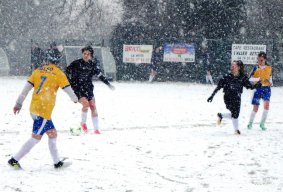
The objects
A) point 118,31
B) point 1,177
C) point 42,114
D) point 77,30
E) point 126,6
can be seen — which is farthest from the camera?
point 77,30

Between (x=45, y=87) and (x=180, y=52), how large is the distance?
23880 mm

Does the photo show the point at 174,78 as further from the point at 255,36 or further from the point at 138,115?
the point at 138,115

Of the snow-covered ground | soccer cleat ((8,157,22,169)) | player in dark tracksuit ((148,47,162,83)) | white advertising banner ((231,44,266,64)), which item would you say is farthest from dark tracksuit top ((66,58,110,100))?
player in dark tracksuit ((148,47,162,83))

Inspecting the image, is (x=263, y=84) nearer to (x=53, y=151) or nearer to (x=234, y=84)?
(x=234, y=84)

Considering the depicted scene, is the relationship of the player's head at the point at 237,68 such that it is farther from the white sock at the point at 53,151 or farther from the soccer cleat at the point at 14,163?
the soccer cleat at the point at 14,163

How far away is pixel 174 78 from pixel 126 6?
862cm

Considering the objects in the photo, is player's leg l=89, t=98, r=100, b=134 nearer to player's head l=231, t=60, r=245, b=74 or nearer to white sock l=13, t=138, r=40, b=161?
player's head l=231, t=60, r=245, b=74

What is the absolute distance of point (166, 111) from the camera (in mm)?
14820

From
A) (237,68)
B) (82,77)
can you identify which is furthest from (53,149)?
(237,68)

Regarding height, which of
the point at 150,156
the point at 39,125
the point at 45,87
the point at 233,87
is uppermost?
the point at 45,87

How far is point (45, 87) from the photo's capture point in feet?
22.4

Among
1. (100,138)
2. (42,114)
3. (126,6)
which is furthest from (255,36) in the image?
(42,114)

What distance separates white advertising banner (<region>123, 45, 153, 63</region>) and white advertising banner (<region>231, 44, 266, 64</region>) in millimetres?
5281

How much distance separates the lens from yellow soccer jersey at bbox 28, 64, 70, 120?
6.72 metres
